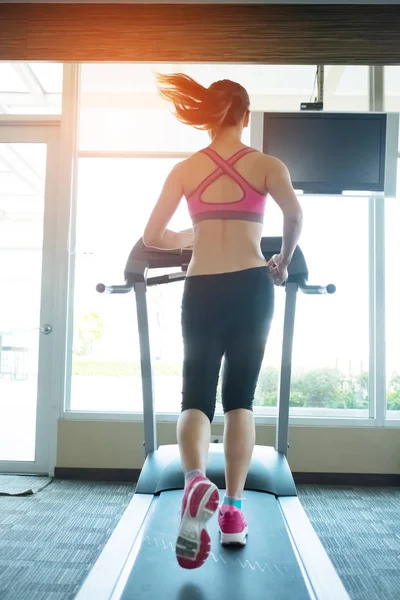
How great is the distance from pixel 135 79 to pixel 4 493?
111 inches

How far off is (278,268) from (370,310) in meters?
1.93

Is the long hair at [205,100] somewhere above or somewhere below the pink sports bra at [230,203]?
above

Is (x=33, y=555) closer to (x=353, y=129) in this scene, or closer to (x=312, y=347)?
(x=312, y=347)

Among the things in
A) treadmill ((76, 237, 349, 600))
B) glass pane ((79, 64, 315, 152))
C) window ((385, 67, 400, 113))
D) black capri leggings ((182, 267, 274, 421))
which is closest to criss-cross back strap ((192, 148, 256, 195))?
black capri leggings ((182, 267, 274, 421))

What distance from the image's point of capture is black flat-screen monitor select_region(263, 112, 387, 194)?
10.2 ft

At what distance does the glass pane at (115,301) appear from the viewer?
3.59 metres

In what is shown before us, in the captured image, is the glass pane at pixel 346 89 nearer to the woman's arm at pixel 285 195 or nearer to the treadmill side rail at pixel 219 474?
the woman's arm at pixel 285 195

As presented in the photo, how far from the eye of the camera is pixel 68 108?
3539mm

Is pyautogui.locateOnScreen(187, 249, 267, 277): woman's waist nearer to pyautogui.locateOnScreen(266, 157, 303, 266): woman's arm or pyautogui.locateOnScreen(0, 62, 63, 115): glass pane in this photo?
pyautogui.locateOnScreen(266, 157, 303, 266): woman's arm

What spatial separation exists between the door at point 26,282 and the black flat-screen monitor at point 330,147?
1.58 meters

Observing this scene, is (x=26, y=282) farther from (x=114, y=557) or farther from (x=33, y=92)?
(x=114, y=557)

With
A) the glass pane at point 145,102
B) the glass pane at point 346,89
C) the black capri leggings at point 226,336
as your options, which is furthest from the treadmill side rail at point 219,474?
the glass pane at point 346,89

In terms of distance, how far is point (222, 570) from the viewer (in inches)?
58.9

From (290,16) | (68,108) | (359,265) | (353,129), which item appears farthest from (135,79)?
(359,265)
